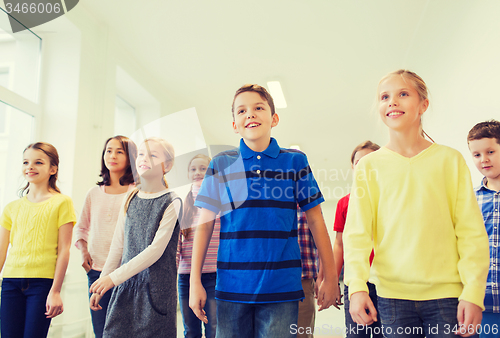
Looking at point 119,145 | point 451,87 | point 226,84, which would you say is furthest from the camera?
point 226,84

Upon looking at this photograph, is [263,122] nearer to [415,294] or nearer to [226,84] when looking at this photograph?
[415,294]

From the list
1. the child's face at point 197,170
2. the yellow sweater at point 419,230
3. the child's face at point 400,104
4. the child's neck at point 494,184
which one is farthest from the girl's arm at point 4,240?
the child's neck at point 494,184

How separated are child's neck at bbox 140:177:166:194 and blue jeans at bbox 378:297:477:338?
1.05 metres

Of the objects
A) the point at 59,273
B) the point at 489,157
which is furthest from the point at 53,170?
the point at 489,157

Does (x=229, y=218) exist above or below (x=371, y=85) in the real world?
below

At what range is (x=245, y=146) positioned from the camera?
1.22m

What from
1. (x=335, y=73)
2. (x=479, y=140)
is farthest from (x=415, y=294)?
(x=335, y=73)

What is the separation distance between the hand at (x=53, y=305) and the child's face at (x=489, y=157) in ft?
6.55

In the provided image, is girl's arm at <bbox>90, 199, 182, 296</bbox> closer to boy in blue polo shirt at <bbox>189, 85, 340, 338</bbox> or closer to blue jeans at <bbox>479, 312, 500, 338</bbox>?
boy in blue polo shirt at <bbox>189, 85, 340, 338</bbox>

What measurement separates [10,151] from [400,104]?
279cm

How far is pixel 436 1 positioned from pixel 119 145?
2673 mm

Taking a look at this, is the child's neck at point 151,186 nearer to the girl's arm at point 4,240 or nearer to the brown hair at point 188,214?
the brown hair at point 188,214

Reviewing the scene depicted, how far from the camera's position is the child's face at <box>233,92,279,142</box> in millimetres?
1205

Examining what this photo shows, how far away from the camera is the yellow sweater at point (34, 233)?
1.63 metres
